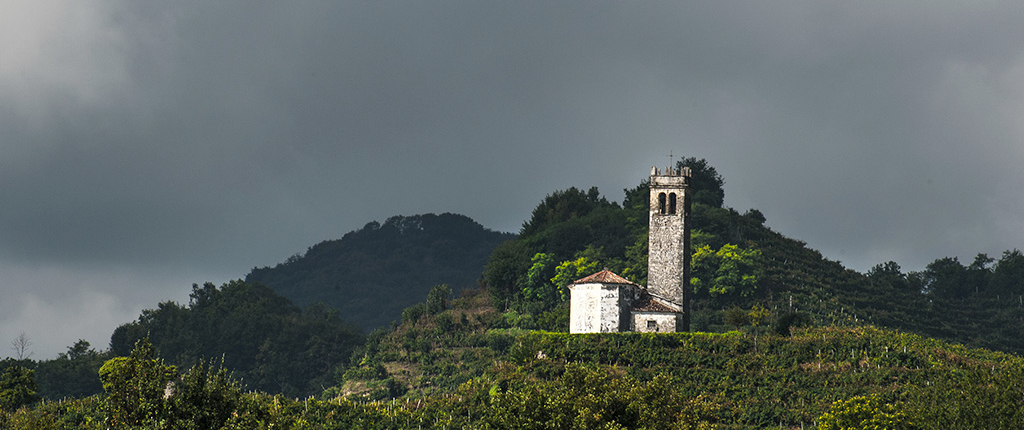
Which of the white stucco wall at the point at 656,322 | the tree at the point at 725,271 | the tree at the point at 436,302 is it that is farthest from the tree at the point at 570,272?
the white stucco wall at the point at 656,322

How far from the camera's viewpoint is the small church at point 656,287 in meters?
78.9

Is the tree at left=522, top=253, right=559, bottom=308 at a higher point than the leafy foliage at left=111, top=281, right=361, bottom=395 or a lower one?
higher

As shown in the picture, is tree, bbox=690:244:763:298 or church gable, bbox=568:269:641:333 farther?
tree, bbox=690:244:763:298

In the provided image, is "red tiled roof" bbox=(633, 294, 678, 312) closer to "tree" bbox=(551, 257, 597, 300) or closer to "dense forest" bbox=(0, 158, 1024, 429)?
"dense forest" bbox=(0, 158, 1024, 429)

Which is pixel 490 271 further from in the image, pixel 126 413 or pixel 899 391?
pixel 126 413

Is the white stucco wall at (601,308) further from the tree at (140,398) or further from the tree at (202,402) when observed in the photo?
the tree at (140,398)

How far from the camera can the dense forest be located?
2024 inches

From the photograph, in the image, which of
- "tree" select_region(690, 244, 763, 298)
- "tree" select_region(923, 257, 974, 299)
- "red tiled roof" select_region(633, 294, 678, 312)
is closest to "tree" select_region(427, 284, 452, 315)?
"tree" select_region(690, 244, 763, 298)

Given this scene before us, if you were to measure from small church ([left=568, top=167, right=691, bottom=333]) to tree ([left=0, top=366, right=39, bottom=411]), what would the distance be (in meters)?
43.0

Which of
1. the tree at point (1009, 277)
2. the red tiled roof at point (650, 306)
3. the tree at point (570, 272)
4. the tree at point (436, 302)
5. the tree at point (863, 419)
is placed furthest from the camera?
the tree at point (1009, 277)

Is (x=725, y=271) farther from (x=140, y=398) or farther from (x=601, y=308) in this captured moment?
(x=140, y=398)

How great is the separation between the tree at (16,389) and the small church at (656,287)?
4297 cm

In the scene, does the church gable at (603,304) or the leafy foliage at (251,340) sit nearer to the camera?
the church gable at (603,304)

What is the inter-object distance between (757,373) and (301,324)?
95692 millimetres
